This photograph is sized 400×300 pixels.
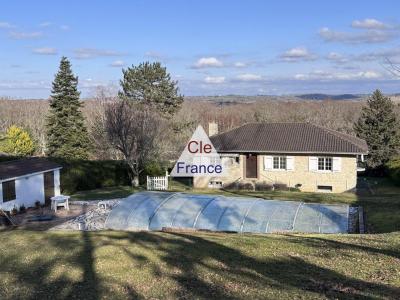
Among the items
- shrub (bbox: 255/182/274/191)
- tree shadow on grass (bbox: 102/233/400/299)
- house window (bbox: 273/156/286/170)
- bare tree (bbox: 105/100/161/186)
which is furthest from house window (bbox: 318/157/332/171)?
tree shadow on grass (bbox: 102/233/400/299)

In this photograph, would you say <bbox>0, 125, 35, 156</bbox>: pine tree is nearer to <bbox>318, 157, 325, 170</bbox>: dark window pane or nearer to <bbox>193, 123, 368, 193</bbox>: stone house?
<bbox>193, 123, 368, 193</bbox>: stone house

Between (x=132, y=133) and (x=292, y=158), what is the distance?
11969 millimetres

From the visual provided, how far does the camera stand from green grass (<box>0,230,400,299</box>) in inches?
313

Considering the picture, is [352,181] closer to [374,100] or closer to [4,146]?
[374,100]

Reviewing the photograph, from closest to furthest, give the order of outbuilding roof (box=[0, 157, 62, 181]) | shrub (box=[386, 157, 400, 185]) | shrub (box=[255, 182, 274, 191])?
outbuilding roof (box=[0, 157, 62, 181]) → shrub (box=[255, 182, 274, 191]) → shrub (box=[386, 157, 400, 185])

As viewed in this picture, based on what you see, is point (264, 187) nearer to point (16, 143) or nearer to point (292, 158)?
point (292, 158)

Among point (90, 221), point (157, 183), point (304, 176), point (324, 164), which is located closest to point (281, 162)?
point (304, 176)

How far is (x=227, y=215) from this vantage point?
1786 centimetres

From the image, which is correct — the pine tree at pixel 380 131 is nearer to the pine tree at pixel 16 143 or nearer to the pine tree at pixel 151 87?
the pine tree at pixel 151 87

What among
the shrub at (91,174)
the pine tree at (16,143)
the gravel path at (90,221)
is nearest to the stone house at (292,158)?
the shrub at (91,174)

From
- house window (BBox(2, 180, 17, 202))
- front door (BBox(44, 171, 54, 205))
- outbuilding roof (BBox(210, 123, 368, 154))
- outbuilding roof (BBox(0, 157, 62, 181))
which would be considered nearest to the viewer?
house window (BBox(2, 180, 17, 202))

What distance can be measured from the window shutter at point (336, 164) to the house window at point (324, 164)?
334mm

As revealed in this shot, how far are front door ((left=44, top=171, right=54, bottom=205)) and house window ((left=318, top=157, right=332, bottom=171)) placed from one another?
18.0 meters

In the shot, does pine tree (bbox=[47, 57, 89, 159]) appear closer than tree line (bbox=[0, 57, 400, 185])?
No
